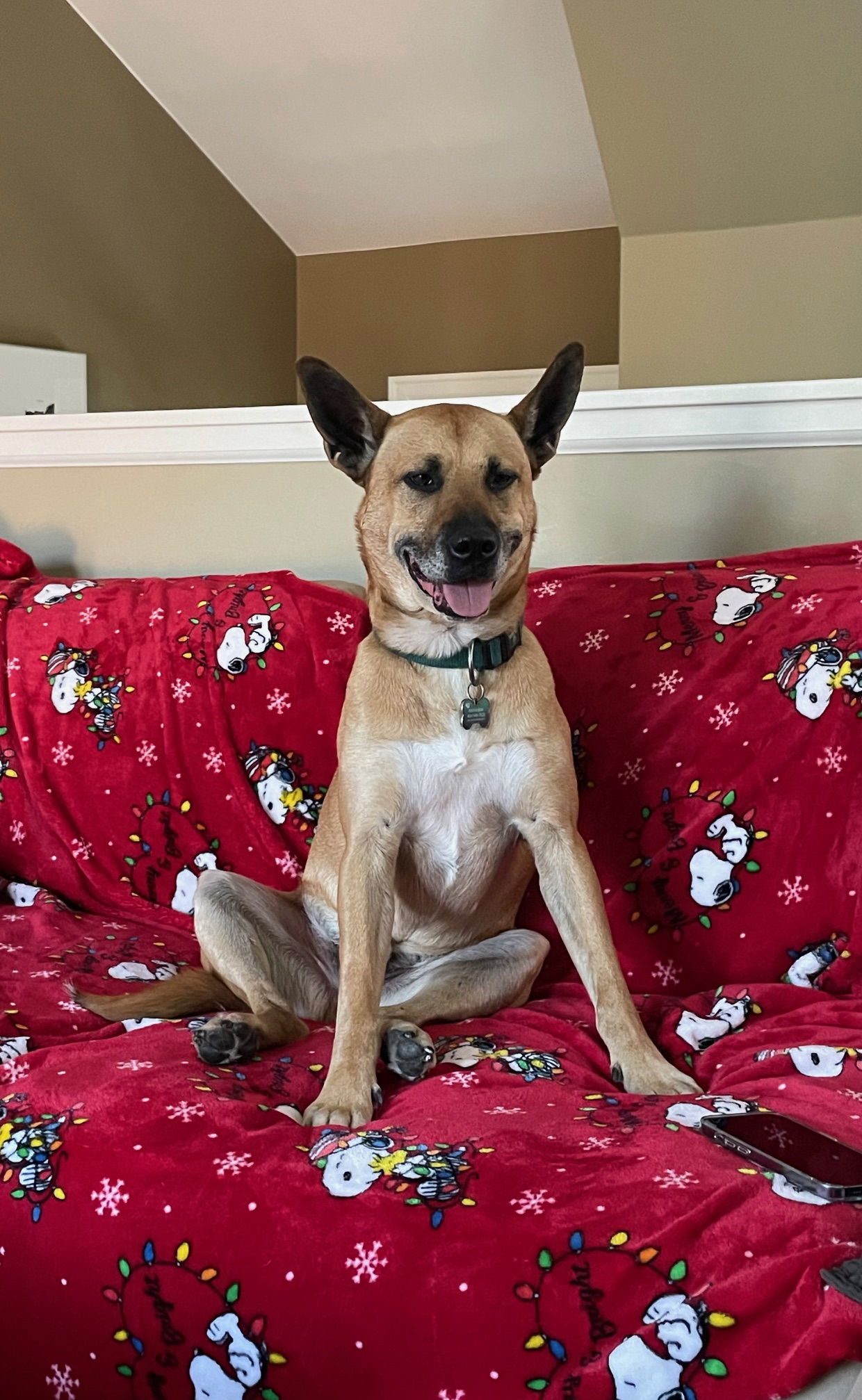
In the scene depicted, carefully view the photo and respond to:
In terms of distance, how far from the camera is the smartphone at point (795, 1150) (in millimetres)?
956

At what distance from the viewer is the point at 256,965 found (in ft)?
5.20

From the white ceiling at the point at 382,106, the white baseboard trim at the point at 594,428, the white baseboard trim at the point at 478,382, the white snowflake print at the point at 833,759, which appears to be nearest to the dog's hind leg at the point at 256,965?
the white snowflake print at the point at 833,759

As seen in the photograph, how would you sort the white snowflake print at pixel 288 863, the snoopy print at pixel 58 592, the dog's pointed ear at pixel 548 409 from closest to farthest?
the dog's pointed ear at pixel 548 409, the white snowflake print at pixel 288 863, the snoopy print at pixel 58 592

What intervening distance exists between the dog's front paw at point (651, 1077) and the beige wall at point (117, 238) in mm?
3602

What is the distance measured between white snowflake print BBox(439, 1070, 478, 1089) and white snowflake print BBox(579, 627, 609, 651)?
78cm

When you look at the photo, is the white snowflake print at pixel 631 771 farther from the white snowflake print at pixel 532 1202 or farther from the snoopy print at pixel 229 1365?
the snoopy print at pixel 229 1365

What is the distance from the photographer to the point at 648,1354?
2.81 ft

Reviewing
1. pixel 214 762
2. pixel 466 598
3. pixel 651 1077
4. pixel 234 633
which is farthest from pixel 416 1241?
pixel 234 633

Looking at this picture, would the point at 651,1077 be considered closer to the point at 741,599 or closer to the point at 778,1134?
the point at 778,1134

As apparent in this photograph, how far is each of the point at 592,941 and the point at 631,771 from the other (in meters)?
0.38

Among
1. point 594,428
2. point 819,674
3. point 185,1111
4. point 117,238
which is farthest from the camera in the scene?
point 117,238

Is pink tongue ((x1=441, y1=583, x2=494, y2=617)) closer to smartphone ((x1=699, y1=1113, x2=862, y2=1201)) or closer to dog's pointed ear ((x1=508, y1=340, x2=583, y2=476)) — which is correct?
dog's pointed ear ((x1=508, y1=340, x2=583, y2=476))

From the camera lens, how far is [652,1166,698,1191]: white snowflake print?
39.0 inches

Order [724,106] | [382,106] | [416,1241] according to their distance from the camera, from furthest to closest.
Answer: [382,106]
[724,106]
[416,1241]
